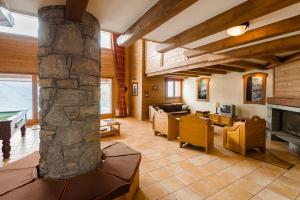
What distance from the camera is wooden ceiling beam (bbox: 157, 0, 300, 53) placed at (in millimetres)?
1600

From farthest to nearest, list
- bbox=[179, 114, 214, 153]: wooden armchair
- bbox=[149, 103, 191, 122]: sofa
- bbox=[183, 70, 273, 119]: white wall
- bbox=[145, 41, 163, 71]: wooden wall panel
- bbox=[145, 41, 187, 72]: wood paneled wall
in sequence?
bbox=[149, 103, 191, 122]: sofa
bbox=[145, 41, 163, 71]: wooden wall panel
bbox=[183, 70, 273, 119]: white wall
bbox=[145, 41, 187, 72]: wood paneled wall
bbox=[179, 114, 214, 153]: wooden armchair

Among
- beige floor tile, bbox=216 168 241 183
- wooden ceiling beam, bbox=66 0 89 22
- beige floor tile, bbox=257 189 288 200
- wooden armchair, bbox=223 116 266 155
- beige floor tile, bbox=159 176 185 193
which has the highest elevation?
wooden ceiling beam, bbox=66 0 89 22

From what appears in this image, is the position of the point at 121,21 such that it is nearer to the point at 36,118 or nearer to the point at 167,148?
the point at 167,148

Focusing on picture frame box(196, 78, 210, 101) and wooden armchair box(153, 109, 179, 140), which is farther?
picture frame box(196, 78, 210, 101)

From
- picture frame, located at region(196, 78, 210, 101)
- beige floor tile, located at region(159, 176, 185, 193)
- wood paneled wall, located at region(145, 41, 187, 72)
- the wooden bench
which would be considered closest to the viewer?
the wooden bench

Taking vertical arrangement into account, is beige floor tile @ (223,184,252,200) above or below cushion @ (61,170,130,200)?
below

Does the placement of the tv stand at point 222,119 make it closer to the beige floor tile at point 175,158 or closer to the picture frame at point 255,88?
the picture frame at point 255,88

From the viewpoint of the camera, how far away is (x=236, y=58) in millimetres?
3969

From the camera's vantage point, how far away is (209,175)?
2977 mm

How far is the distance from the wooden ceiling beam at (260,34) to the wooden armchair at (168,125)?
2344 millimetres

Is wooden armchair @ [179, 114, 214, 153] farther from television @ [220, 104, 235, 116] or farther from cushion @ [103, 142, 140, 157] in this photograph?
television @ [220, 104, 235, 116]

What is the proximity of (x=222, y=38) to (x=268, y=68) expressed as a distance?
3.90 m

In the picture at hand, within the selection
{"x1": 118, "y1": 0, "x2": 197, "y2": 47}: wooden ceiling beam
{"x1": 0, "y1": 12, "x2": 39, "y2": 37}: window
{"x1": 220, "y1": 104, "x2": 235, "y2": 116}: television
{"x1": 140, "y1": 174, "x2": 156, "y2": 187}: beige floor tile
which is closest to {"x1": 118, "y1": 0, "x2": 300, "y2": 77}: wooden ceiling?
{"x1": 118, "y1": 0, "x2": 197, "y2": 47}: wooden ceiling beam

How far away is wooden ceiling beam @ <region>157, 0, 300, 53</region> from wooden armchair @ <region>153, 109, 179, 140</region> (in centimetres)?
284
